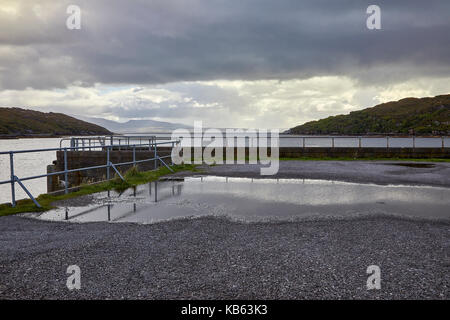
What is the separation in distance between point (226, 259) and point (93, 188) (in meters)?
7.56

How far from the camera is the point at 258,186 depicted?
1208cm

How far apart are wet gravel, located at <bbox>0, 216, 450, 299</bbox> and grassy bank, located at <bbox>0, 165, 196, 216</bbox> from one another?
1029 mm

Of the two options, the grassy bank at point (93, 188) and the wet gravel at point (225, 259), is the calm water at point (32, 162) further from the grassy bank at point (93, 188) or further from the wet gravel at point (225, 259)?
the wet gravel at point (225, 259)

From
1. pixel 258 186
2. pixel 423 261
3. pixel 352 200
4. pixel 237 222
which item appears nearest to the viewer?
pixel 423 261

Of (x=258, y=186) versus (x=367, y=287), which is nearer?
(x=367, y=287)

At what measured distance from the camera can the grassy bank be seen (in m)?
8.04

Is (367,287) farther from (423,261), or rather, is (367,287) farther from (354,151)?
(354,151)

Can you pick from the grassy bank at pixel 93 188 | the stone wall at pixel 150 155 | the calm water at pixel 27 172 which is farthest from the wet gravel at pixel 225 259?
the calm water at pixel 27 172

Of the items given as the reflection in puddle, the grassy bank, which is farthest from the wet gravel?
the grassy bank

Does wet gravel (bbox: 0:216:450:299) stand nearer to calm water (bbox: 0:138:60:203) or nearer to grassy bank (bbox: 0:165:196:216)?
grassy bank (bbox: 0:165:196:216)

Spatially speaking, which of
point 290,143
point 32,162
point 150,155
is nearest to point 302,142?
point 290,143

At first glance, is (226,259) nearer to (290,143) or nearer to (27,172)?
(27,172)
